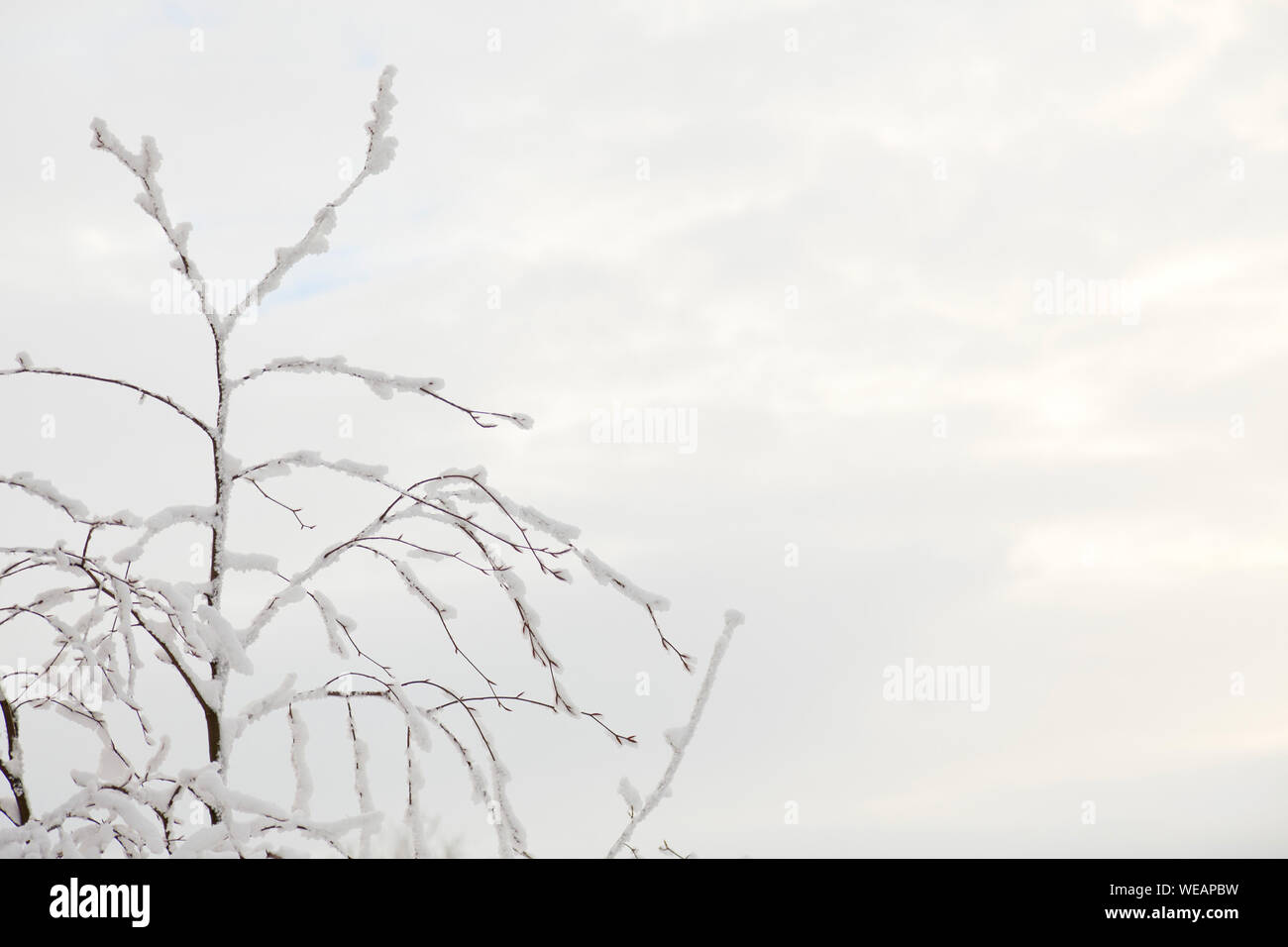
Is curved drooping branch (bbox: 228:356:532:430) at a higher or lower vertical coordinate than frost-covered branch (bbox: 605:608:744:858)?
higher

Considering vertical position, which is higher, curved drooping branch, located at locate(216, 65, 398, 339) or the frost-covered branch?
curved drooping branch, located at locate(216, 65, 398, 339)

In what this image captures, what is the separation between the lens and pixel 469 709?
92.0 inches

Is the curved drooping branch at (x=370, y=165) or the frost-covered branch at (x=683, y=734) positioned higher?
the curved drooping branch at (x=370, y=165)

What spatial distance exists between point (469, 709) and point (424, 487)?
0.50m

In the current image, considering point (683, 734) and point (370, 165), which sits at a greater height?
point (370, 165)

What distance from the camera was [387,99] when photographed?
243cm

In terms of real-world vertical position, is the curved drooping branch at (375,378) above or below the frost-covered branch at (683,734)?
above
